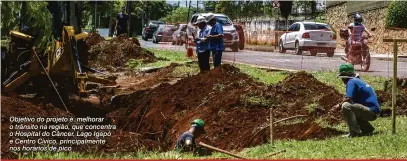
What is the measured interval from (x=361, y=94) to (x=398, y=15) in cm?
1970

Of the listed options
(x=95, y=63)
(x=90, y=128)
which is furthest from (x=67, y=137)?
(x=95, y=63)

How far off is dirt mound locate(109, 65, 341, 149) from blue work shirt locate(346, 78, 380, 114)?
2.11ft

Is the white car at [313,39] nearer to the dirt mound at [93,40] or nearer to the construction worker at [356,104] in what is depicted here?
the dirt mound at [93,40]

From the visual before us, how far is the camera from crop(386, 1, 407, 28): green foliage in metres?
28.3

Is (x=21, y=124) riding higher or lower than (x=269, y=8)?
lower

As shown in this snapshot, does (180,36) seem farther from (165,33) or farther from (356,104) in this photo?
(356,104)

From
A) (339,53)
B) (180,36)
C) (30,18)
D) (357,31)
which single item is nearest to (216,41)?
(357,31)

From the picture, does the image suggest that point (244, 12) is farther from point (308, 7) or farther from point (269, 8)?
point (308, 7)

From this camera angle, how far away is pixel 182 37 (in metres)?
32.1

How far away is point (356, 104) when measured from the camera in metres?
9.60

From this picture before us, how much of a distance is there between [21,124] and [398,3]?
22.2 metres

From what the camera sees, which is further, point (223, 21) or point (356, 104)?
point (223, 21)

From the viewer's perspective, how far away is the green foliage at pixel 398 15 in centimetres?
2831

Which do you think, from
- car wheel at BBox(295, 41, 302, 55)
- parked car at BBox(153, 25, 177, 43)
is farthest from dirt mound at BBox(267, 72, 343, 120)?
parked car at BBox(153, 25, 177, 43)
